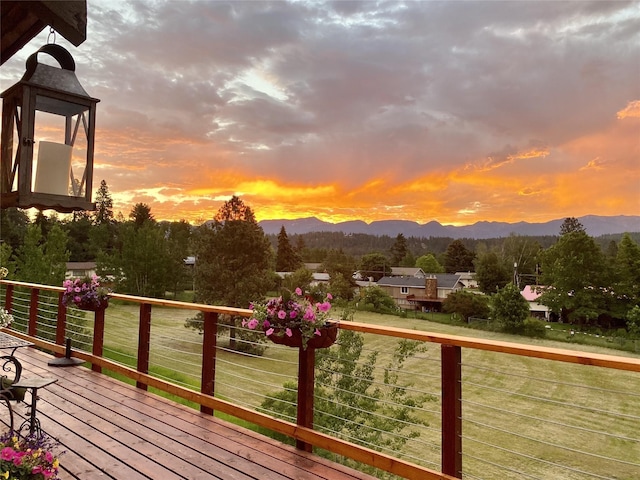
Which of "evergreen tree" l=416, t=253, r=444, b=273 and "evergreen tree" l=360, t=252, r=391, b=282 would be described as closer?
"evergreen tree" l=360, t=252, r=391, b=282

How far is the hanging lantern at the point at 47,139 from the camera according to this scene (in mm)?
1430

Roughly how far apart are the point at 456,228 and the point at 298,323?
162 ft

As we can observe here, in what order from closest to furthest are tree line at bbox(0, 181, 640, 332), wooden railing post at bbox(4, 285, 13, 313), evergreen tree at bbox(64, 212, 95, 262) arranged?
wooden railing post at bbox(4, 285, 13, 313) < tree line at bbox(0, 181, 640, 332) < evergreen tree at bbox(64, 212, 95, 262)

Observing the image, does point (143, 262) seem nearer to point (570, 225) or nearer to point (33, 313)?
point (33, 313)

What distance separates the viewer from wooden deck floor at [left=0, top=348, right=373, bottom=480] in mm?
2371

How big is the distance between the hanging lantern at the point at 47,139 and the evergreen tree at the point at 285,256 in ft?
133

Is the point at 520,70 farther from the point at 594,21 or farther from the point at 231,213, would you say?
the point at 231,213


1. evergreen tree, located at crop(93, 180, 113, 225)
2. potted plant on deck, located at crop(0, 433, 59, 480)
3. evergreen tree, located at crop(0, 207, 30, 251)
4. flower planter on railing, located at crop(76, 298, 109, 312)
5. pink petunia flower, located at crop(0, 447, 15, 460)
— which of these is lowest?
potted plant on deck, located at crop(0, 433, 59, 480)

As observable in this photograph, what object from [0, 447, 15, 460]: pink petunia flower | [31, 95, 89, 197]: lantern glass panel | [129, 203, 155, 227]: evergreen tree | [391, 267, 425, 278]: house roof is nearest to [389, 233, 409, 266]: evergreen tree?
[391, 267, 425, 278]: house roof

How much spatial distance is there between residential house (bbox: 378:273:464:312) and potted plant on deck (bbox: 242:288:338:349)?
40049mm

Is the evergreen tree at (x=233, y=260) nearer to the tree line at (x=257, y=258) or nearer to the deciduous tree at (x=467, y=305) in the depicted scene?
the tree line at (x=257, y=258)

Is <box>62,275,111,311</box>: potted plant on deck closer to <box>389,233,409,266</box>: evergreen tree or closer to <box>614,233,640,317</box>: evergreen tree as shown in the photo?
<box>614,233,640,317</box>: evergreen tree

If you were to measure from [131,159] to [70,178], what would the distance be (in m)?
10.9

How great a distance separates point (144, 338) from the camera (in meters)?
4.02
